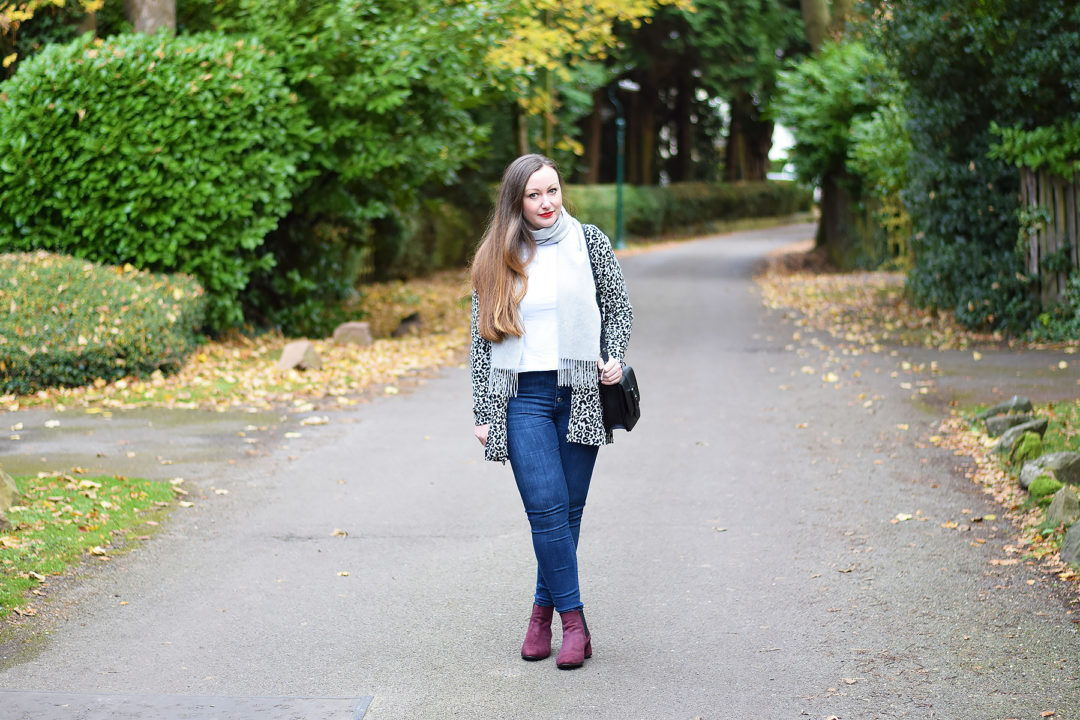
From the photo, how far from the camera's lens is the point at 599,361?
4441 millimetres

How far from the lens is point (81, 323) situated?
1084 cm

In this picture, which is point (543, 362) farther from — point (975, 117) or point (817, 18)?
point (817, 18)

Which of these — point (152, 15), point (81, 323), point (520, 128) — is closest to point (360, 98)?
point (152, 15)

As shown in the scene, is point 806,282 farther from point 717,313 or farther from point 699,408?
point 699,408

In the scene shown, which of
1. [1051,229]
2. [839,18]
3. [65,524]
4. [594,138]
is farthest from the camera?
[594,138]

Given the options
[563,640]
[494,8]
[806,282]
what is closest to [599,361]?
[563,640]

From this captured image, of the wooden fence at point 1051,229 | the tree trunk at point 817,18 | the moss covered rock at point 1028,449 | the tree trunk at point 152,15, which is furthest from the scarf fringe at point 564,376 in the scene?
the tree trunk at point 817,18

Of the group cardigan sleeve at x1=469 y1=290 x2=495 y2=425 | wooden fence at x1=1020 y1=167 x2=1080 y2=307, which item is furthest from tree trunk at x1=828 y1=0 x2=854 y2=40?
cardigan sleeve at x1=469 y1=290 x2=495 y2=425

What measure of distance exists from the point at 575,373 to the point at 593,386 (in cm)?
9

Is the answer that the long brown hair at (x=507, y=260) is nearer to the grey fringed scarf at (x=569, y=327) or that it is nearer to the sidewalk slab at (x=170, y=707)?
the grey fringed scarf at (x=569, y=327)

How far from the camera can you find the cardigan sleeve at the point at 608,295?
4.52 m

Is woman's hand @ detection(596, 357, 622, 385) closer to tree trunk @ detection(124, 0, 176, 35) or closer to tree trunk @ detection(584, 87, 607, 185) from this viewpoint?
tree trunk @ detection(124, 0, 176, 35)

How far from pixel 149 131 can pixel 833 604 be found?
988 cm

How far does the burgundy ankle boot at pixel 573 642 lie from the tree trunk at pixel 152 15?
11420 mm
